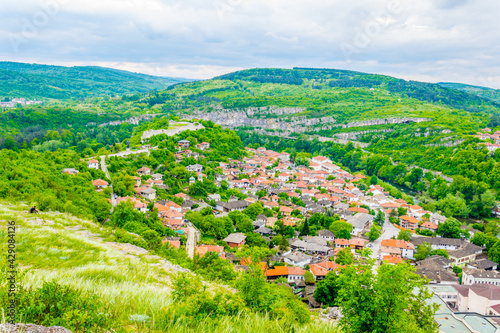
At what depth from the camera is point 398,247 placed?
25422 mm

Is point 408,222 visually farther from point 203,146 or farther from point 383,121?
point 383,121

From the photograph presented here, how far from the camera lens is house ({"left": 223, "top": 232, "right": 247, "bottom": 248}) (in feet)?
77.9

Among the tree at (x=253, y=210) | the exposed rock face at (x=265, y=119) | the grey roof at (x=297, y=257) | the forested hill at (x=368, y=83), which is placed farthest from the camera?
the forested hill at (x=368, y=83)

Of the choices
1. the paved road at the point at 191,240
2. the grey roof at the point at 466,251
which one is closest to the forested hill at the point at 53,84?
the paved road at the point at 191,240

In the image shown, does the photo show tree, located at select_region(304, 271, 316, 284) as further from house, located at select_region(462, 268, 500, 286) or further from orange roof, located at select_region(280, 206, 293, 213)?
orange roof, located at select_region(280, 206, 293, 213)

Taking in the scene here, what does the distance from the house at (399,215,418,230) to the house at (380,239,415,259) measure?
681cm

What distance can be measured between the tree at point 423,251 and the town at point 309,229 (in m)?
0.08

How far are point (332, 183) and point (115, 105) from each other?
291 feet

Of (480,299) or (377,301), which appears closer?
(377,301)

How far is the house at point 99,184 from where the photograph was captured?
27.2 m

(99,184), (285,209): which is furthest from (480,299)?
(99,184)

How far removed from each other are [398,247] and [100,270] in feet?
84.6

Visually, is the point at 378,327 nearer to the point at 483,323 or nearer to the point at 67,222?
the point at 67,222

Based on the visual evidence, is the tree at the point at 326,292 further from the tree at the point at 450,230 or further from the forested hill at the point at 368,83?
the forested hill at the point at 368,83
